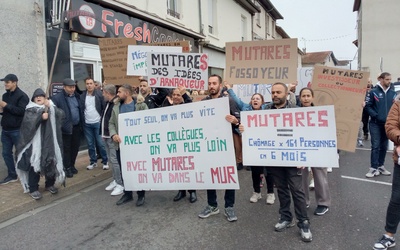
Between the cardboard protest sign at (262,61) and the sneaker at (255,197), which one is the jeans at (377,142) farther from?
the sneaker at (255,197)

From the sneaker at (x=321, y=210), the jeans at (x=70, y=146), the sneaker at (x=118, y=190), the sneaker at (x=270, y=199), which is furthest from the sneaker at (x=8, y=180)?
the sneaker at (x=321, y=210)

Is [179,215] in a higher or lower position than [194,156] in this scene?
lower

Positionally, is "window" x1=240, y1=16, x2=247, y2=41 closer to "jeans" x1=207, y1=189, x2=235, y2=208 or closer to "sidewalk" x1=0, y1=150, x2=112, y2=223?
"sidewalk" x1=0, y1=150, x2=112, y2=223

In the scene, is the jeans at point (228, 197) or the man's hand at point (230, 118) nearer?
the man's hand at point (230, 118)

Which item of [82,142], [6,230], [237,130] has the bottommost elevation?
[6,230]

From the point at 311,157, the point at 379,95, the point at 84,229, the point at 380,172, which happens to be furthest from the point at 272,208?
the point at 379,95

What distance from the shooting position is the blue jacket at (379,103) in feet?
19.4

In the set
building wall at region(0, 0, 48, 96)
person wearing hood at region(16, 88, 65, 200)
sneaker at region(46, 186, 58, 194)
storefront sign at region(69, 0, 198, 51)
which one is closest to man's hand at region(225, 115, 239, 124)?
person wearing hood at region(16, 88, 65, 200)

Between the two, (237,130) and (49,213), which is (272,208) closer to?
(237,130)

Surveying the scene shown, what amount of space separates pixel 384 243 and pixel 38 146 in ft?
15.6

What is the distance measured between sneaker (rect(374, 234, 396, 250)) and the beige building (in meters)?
26.6

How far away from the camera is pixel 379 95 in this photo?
6133mm

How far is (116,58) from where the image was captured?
6.27 meters

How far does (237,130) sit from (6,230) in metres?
3.27
